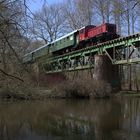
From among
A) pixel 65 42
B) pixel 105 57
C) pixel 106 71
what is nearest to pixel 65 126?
pixel 106 71

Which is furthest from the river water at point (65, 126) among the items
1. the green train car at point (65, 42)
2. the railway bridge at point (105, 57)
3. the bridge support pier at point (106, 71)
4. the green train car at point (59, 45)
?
the green train car at point (65, 42)

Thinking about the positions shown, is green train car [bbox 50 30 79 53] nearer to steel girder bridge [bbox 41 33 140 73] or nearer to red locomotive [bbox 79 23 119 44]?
steel girder bridge [bbox 41 33 140 73]

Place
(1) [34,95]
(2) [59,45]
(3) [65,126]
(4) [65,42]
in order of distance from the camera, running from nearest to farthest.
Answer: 1. (3) [65,126]
2. (1) [34,95]
3. (4) [65,42]
4. (2) [59,45]

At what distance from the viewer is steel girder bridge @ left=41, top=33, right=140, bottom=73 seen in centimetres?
4238

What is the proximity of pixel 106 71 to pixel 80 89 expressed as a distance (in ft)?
27.2

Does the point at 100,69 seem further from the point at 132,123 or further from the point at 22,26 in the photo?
the point at 22,26

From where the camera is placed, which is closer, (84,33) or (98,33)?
(98,33)

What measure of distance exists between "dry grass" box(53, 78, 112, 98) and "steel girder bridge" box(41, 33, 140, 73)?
4645mm

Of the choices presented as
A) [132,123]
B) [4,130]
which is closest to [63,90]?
[132,123]

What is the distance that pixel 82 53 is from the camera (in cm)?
5262

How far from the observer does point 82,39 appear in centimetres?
4950

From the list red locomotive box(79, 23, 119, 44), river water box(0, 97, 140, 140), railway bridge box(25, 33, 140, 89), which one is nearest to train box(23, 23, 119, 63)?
red locomotive box(79, 23, 119, 44)

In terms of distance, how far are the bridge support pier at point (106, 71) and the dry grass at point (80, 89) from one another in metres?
5.74

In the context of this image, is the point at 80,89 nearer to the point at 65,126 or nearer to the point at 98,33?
the point at 98,33
